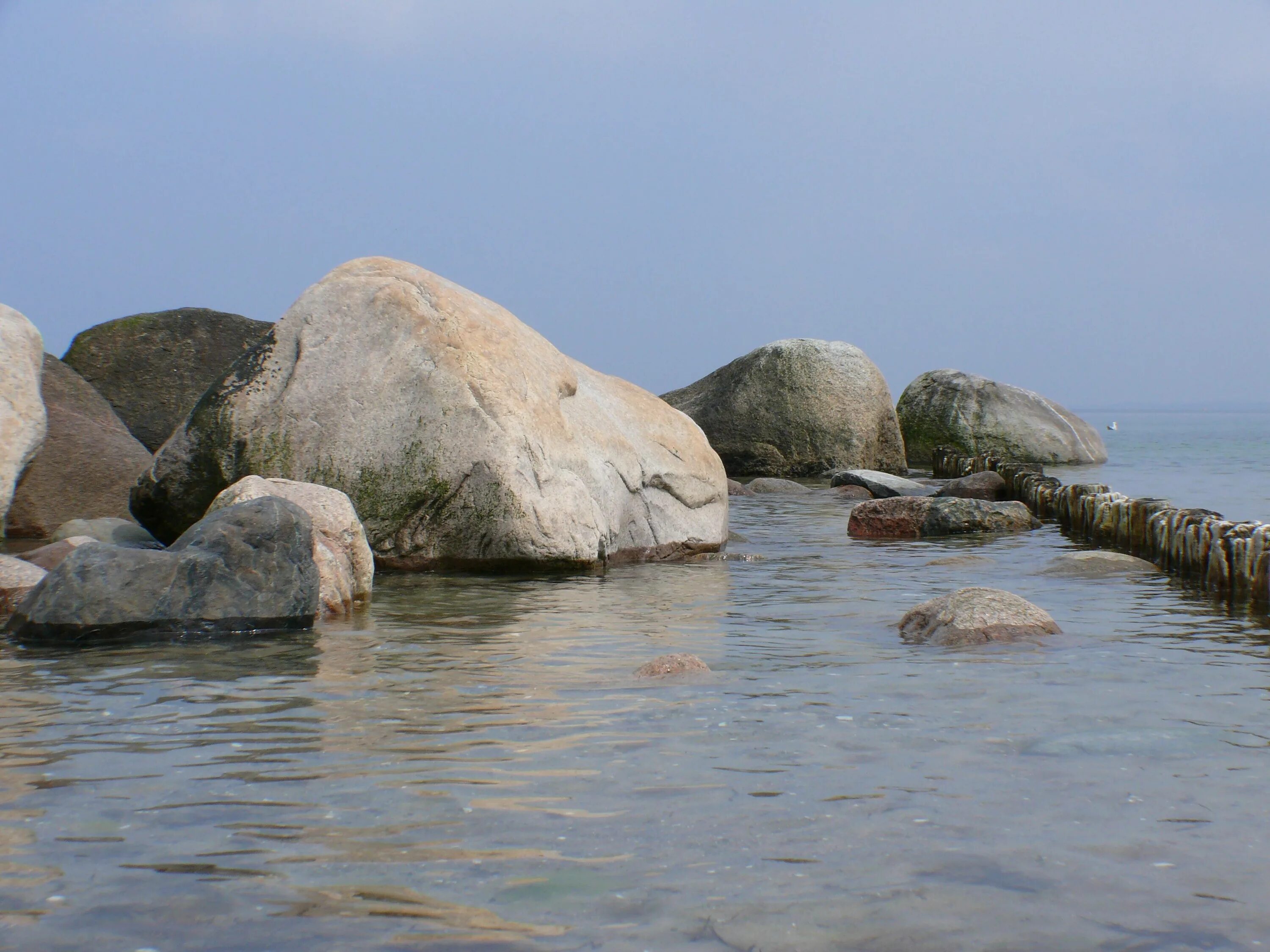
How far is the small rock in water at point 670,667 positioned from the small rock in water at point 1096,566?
486 centimetres

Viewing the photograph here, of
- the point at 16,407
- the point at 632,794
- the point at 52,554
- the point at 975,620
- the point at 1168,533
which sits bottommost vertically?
the point at 632,794

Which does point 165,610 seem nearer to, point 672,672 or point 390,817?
point 672,672

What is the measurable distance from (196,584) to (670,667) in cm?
278

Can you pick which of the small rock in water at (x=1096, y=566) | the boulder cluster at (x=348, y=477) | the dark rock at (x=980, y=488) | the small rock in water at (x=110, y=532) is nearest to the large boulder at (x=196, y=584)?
the boulder cluster at (x=348, y=477)

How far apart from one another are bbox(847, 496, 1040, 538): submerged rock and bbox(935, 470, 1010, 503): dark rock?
302cm

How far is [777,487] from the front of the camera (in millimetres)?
20297

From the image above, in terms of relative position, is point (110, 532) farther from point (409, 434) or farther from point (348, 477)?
point (409, 434)

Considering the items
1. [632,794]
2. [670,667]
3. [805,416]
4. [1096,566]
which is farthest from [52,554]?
[805,416]

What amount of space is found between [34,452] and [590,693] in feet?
23.7

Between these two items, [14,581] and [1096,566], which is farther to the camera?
[1096,566]

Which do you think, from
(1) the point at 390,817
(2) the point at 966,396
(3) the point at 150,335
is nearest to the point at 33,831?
(1) the point at 390,817

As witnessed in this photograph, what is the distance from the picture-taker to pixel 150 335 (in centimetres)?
1563

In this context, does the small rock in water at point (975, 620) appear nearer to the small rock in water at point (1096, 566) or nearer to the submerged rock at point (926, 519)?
the small rock in water at point (1096, 566)

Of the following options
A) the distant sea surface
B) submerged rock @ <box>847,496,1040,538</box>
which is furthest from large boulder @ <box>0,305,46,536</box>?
the distant sea surface
